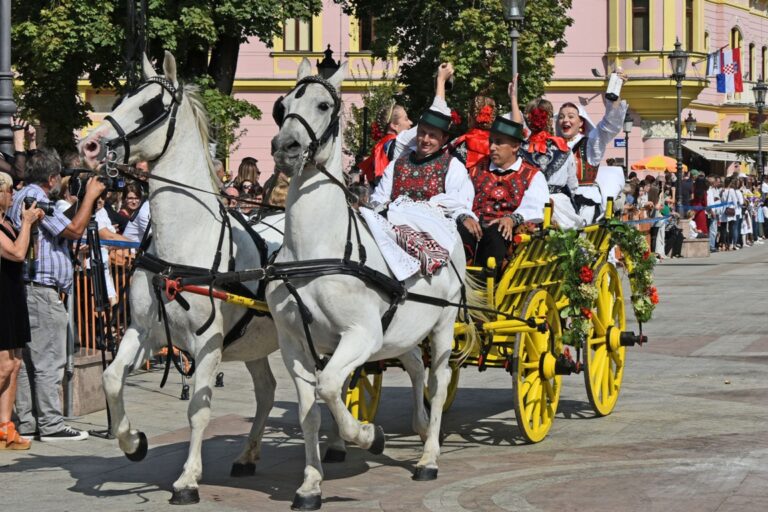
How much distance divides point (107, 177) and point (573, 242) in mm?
3802

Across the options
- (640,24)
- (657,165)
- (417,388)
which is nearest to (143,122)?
(417,388)

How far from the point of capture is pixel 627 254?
40.8ft

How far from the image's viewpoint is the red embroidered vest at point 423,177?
33.8 feet

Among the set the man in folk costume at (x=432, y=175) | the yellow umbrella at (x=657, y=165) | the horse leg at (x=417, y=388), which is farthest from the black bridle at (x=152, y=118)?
the yellow umbrella at (x=657, y=165)

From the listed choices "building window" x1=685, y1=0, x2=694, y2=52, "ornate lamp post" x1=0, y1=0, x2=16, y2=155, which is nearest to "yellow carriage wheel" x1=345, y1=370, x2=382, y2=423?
"ornate lamp post" x1=0, y1=0, x2=16, y2=155

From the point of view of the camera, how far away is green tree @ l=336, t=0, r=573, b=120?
113 feet

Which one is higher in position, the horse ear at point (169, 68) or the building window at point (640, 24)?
the building window at point (640, 24)

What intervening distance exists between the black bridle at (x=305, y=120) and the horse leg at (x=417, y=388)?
2221 mm

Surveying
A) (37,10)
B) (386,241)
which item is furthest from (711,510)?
(37,10)

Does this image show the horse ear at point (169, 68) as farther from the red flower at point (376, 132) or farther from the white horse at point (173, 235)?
the red flower at point (376, 132)

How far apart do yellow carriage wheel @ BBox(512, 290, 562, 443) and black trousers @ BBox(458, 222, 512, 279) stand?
1.21ft

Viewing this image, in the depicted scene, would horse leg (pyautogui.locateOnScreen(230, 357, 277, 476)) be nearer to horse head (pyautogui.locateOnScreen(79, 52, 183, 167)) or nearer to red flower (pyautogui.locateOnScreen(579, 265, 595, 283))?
horse head (pyautogui.locateOnScreen(79, 52, 183, 167))

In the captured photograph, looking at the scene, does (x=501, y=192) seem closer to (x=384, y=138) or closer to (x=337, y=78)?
(x=384, y=138)

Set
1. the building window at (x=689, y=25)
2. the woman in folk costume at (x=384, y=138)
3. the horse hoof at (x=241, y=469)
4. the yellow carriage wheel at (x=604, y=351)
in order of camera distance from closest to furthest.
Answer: the horse hoof at (x=241, y=469) → the woman in folk costume at (x=384, y=138) → the yellow carriage wheel at (x=604, y=351) → the building window at (x=689, y=25)
